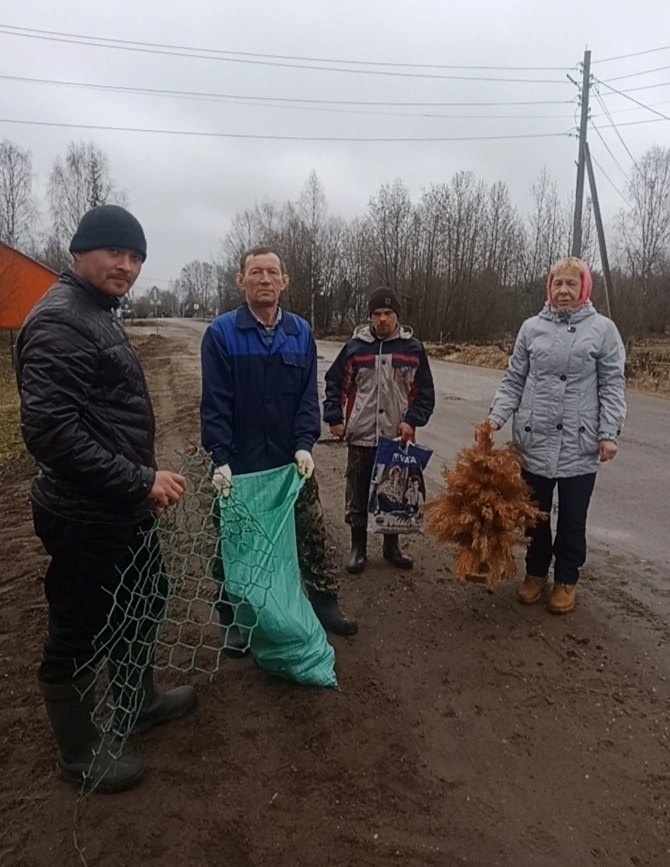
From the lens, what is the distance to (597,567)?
4.55 m

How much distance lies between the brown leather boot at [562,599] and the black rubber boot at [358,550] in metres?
1.24

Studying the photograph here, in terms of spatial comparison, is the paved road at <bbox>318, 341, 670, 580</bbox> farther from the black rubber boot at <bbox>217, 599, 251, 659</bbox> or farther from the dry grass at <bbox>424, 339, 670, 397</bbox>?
the black rubber boot at <bbox>217, 599, 251, 659</bbox>

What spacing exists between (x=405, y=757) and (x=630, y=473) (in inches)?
218

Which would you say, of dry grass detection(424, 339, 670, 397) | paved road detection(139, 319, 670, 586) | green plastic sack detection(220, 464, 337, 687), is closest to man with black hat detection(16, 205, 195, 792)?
green plastic sack detection(220, 464, 337, 687)

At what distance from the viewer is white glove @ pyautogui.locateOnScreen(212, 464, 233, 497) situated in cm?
292

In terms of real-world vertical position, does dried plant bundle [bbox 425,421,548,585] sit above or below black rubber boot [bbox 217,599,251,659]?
above

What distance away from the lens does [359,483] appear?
4418 millimetres

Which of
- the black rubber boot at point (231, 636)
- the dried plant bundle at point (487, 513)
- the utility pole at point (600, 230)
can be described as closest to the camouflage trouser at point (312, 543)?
the black rubber boot at point (231, 636)

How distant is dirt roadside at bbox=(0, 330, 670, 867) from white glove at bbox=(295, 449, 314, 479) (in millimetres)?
979

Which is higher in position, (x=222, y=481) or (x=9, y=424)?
(x=222, y=481)

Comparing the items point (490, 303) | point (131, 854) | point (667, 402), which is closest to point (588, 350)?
point (131, 854)

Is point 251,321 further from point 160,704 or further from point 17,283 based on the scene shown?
point 17,283

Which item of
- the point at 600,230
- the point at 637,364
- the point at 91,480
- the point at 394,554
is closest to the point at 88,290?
the point at 91,480

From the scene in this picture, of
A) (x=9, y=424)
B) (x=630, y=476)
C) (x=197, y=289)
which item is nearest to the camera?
(x=630, y=476)
